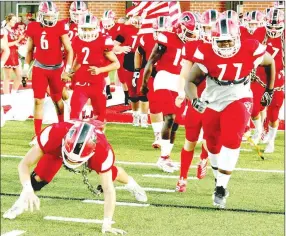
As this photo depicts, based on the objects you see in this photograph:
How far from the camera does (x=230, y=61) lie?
17.8ft

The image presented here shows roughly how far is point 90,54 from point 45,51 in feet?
2.15

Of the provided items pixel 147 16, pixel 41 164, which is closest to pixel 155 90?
pixel 41 164

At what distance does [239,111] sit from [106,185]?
1.37 metres

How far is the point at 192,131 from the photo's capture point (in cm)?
598

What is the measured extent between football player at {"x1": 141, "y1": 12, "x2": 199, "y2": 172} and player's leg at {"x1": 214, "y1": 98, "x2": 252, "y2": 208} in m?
1.43

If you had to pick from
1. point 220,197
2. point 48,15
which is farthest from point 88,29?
point 220,197

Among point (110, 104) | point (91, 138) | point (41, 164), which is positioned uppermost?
point (91, 138)

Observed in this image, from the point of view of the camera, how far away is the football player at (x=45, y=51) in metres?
8.02

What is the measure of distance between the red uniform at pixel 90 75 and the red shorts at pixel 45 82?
43 cm

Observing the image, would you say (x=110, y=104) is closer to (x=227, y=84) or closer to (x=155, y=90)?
(x=155, y=90)

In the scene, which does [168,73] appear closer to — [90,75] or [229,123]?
[90,75]

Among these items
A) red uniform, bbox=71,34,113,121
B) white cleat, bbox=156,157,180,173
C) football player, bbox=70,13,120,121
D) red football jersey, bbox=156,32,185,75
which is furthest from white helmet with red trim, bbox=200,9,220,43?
red uniform, bbox=71,34,113,121

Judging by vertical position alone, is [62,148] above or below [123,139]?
above

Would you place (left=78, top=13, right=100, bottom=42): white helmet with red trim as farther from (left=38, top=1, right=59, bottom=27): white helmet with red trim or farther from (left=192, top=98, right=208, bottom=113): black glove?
(left=192, top=98, right=208, bottom=113): black glove
